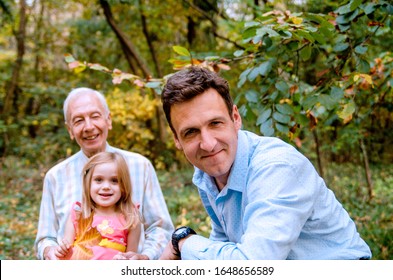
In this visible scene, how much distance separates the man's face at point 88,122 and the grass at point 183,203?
6.16 ft

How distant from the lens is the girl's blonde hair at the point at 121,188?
2.57 metres

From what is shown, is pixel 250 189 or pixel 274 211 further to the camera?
pixel 250 189

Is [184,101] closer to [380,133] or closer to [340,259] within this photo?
[340,259]

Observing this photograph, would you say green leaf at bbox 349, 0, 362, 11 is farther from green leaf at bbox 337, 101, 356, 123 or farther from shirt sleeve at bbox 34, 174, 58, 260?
shirt sleeve at bbox 34, 174, 58, 260

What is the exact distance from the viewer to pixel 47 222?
2.82 m

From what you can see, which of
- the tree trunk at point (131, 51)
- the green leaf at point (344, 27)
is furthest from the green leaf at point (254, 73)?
the tree trunk at point (131, 51)

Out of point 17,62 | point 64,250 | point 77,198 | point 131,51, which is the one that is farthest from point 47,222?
point 17,62

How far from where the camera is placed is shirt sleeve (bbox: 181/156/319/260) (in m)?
1.52

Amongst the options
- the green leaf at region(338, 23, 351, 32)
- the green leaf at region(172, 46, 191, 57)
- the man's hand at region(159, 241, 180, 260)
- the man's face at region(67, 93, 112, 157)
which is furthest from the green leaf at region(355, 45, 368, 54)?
the man's hand at region(159, 241, 180, 260)

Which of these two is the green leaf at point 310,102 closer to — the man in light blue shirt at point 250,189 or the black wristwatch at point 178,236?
the man in light blue shirt at point 250,189

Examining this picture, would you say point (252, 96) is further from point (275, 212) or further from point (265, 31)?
point (275, 212)

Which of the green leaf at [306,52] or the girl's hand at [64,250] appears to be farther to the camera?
the green leaf at [306,52]

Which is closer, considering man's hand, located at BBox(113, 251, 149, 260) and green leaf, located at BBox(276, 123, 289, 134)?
man's hand, located at BBox(113, 251, 149, 260)

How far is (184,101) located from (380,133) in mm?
5965
